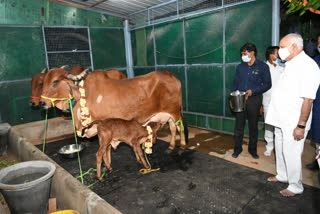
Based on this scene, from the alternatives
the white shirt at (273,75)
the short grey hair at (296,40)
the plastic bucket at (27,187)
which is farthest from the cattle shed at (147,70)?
the short grey hair at (296,40)

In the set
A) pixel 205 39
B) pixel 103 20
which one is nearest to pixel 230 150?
pixel 205 39

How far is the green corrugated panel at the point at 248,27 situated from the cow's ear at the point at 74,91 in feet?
12.8

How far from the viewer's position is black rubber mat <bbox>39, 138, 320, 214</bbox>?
3152 millimetres

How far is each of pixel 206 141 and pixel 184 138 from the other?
26.0 inches

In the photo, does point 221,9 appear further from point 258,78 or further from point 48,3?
point 48,3

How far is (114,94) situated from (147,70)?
419 cm

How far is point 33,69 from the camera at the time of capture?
7.17 meters

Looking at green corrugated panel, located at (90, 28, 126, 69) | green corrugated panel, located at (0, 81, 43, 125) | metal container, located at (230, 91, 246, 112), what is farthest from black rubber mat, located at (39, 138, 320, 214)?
green corrugated panel, located at (90, 28, 126, 69)

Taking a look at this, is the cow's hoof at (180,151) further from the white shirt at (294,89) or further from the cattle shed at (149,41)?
the white shirt at (294,89)

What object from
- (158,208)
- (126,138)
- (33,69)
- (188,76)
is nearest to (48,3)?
(33,69)

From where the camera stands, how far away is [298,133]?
2934 millimetres

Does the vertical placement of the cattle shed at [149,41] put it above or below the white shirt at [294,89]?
above

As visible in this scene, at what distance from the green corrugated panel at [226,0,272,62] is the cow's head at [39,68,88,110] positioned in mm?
3759

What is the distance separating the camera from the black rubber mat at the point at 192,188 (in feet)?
10.3
